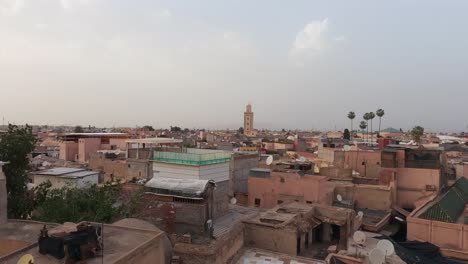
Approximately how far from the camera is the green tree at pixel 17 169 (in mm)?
15523

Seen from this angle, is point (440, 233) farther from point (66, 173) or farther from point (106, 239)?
point (66, 173)

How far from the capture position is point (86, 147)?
4234 cm

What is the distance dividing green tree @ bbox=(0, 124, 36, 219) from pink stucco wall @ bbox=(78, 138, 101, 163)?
85.5ft

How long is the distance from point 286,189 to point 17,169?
1472 cm

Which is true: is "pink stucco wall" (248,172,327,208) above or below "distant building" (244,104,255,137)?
below

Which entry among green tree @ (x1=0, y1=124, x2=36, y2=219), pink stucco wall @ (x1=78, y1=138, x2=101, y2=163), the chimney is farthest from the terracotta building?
pink stucco wall @ (x1=78, y1=138, x2=101, y2=163)

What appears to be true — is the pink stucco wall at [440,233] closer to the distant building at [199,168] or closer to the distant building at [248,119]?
the distant building at [199,168]

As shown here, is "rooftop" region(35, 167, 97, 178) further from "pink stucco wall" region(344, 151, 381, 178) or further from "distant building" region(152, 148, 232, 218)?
"pink stucco wall" region(344, 151, 381, 178)

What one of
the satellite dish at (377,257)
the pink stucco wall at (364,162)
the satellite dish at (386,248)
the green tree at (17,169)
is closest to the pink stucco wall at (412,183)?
the pink stucco wall at (364,162)

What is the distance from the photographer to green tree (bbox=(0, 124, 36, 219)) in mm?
15523

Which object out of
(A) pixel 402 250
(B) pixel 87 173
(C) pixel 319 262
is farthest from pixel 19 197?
(A) pixel 402 250

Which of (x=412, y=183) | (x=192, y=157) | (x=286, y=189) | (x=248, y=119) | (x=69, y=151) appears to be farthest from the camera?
(x=248, y=119)

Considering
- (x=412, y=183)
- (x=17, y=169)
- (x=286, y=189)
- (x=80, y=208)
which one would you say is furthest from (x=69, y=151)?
(x=412, y=183)

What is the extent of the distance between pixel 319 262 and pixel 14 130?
592 inches
